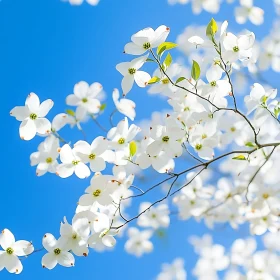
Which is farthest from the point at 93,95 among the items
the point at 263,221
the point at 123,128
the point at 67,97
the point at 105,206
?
the point at 263,221

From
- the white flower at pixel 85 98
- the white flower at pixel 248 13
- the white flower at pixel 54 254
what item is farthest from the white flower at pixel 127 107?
the white flower at pixel 248 13

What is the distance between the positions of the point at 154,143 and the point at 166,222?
5.18ft

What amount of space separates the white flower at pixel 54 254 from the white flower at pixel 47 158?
0.42 meters

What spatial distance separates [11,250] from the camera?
181cm

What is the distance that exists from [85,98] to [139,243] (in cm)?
123

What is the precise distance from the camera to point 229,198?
3.03 metres

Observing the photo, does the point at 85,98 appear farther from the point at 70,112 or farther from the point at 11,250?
the point at 11,250

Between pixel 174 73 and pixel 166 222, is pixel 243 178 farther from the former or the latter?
pixel 174 73

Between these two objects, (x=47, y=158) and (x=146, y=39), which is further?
(x=47, y=158)

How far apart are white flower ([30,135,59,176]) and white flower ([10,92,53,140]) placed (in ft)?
0.80

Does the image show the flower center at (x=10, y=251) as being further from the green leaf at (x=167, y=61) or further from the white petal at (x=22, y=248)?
the green leaf at (x=167, y=61)

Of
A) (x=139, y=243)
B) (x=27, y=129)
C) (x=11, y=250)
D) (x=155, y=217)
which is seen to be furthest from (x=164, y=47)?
(x=139, y=243)

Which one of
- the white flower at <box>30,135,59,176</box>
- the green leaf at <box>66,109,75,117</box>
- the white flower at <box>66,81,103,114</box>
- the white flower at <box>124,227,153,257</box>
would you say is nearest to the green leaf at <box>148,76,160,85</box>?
the white flower at <box>30,135,59,176</box>

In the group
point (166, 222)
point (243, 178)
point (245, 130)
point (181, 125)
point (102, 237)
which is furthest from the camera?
point (166, 222)
